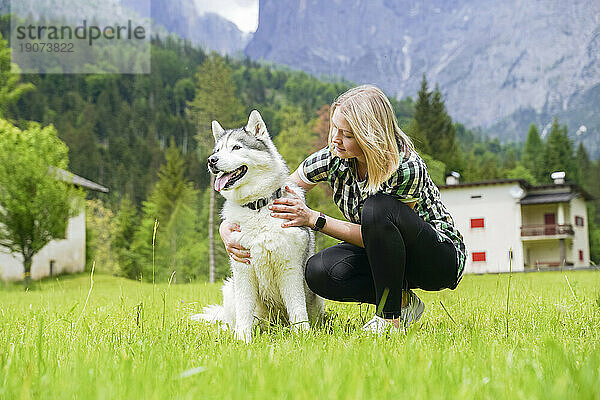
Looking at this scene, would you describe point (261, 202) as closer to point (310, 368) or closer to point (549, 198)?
point (310, 368)

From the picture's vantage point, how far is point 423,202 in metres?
3.00

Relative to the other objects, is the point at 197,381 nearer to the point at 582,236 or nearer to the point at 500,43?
the point at 582,236

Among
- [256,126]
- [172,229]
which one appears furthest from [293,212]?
[172,229]

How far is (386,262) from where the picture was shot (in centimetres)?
277

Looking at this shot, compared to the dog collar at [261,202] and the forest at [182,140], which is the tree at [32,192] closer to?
the forest at [182,140]

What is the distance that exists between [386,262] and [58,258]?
25.4m

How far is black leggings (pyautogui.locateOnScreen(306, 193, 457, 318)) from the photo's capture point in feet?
9.05

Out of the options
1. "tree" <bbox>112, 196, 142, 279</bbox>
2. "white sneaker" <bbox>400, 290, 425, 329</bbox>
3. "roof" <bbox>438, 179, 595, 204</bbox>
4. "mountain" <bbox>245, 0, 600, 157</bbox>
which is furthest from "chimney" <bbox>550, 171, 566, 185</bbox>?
"white sneaker" <bbox>400, 290, 425, 329</bbox>

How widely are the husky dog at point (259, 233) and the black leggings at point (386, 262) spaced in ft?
0.46

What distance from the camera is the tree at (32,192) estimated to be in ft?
57.5

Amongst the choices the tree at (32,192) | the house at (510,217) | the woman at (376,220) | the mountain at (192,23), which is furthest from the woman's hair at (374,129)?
the mountain at (192,23)

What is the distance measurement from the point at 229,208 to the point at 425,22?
10897 centimetres

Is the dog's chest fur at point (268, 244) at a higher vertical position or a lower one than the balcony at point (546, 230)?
higher

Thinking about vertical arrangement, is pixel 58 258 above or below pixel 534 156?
below
